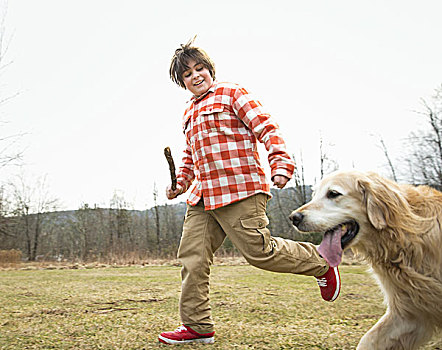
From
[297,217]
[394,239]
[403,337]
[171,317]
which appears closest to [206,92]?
[297,217]

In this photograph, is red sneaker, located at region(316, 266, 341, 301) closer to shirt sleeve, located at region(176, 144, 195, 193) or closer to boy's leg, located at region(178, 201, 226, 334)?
boy's leg, located at region(178, 201, 226, 334)

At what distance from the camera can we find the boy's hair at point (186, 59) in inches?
122

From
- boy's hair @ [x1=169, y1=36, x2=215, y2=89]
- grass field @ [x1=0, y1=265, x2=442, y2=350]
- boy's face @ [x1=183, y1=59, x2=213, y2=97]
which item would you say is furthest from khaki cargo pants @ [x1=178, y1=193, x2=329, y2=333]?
boy's hair @ [x1=169, y1=36, x2=215, y2=89]

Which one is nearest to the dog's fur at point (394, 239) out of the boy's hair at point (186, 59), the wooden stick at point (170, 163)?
the wooden stick at point (170, 163)

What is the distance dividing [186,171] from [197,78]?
782 mm

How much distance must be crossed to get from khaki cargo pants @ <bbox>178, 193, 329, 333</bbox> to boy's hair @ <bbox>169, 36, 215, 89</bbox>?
103cm

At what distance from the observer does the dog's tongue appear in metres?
2.34

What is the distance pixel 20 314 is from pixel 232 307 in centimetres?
195

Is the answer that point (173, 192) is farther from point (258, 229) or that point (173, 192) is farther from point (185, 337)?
point (185, 337)

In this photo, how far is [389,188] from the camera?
227cm

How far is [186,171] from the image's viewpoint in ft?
11.2

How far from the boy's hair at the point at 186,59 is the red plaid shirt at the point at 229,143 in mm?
247

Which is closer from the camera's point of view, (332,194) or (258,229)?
(332,194)

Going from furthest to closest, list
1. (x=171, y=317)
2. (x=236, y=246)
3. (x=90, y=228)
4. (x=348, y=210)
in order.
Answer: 1. (x=90, y=228)
2. (x=171, y=317)
3. (x=236, y=246)
4. (x=348, y=210)
